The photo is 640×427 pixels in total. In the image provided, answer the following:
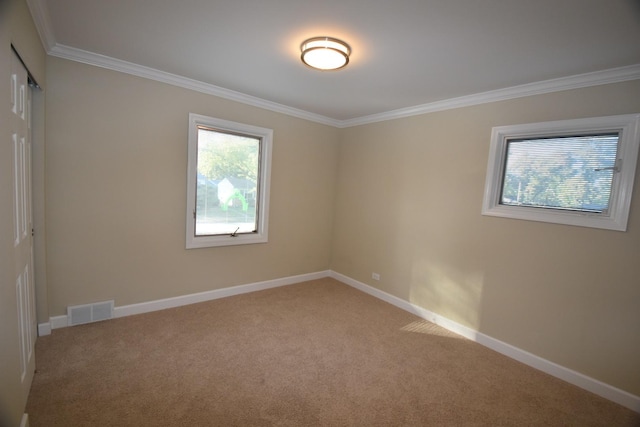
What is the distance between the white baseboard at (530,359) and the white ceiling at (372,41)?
2.42 metres

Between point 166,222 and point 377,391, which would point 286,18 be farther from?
point 377,391

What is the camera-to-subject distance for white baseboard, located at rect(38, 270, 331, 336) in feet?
8.84

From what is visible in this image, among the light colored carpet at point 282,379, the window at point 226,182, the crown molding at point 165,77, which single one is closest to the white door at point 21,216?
the light colored carpet at point 282,379

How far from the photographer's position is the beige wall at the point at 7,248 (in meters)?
1.33

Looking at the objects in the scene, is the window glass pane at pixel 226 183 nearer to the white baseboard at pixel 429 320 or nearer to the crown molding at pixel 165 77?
the crown molding at pixel 165 77

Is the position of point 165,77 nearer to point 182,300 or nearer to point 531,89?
point 182,300

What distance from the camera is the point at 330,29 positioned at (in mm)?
1933

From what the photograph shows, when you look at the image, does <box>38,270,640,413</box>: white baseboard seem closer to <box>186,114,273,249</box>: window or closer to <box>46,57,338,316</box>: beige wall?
<box>46,57,338,316</box>: beige wall

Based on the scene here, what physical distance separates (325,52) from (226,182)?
2123 mm

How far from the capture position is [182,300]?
11.1 feet

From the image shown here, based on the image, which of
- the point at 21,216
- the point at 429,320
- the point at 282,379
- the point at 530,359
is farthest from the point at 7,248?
the point at 530,359

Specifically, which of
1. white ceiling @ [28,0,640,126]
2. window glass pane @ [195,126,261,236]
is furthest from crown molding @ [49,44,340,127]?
window glass pane @ [195,126,261,236]

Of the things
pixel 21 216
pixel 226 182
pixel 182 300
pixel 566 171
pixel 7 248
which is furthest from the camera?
pixel 226 182

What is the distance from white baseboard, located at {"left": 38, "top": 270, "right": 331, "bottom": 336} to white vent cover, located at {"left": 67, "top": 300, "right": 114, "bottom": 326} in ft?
0.15
